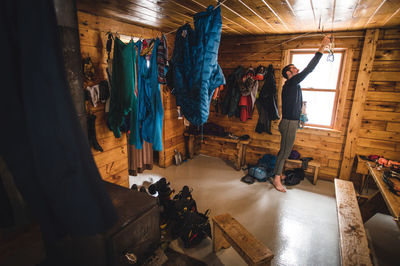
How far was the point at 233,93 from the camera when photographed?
4.09 m

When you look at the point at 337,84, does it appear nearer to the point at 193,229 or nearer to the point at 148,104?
the point at 148,104

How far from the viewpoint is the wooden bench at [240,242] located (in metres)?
1.59

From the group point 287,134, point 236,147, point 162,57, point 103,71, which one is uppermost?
point 162,57

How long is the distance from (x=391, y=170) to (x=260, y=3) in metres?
2.24

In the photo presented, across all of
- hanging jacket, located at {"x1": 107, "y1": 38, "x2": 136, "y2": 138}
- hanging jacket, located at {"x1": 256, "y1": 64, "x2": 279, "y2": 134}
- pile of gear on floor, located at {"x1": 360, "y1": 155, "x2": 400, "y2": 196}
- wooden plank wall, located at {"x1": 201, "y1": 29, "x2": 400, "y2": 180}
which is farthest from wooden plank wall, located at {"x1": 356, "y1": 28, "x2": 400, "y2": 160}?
hanging jacket, located at {"x1": 107, "y1": 38, "x2": 136, "y2": 138}

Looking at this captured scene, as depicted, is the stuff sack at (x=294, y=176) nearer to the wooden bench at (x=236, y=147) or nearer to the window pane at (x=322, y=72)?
the wooden bench at (x=236, y=147)

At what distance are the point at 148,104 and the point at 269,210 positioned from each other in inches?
82.4

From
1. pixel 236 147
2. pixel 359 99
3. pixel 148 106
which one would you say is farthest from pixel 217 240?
pixel 359 99

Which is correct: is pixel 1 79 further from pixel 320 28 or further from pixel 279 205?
pixel 320 28

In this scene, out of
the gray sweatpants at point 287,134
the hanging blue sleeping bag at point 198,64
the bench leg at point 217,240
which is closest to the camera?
the hanging blue sleeping bag at point 198,64

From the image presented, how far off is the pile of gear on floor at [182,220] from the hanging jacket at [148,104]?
2.02 ft

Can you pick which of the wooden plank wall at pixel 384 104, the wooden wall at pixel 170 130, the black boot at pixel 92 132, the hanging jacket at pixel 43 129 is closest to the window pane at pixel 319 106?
the wooden plank wall at pixel 384 104

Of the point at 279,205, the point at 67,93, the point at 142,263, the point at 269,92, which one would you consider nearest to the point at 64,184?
the point at 67,93

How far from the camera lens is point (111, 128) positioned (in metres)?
2.66
